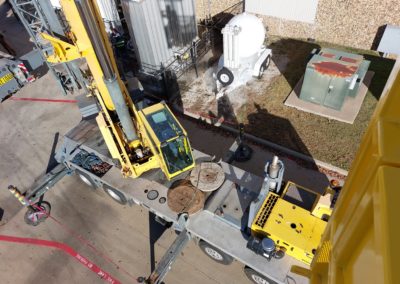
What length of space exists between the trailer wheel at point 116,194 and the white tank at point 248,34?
9213 millimetres

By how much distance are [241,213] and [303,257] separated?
7.35 feet

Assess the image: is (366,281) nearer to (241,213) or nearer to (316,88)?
(241,213)

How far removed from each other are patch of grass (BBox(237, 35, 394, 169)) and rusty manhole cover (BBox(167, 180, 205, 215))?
5393 millimetres

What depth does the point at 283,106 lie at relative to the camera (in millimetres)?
15750

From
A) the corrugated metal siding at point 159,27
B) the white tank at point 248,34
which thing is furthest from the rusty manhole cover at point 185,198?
the corrugated metal siding at point 159,27

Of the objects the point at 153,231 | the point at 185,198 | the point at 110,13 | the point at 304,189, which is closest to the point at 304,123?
the point at 304,189

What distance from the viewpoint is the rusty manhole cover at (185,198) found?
10172 millimetres

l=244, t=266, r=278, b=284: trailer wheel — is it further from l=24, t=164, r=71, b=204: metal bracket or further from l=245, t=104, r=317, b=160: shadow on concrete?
l=24, t=164, r=71, b=204: metal bracket

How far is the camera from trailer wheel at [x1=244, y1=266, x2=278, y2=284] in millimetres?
9137

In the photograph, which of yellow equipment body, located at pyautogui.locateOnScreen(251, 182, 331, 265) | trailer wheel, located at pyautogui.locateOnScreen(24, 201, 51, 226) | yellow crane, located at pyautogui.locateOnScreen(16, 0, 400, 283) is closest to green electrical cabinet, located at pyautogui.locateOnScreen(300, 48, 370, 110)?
yellow crane, located at pyautogui.locateOnScreen(16, 0, 400, 283)

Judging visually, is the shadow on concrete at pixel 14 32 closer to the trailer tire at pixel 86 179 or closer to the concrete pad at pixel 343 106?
the trailer tire at pixel 86 179

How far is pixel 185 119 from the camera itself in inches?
635

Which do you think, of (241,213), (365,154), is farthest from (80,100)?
(365,154)

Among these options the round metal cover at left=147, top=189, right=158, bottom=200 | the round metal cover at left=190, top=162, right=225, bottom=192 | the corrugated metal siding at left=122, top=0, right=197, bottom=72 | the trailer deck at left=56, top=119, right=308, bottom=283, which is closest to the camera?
the trailer deck at left=56, top=119, right=308, bottom=283
